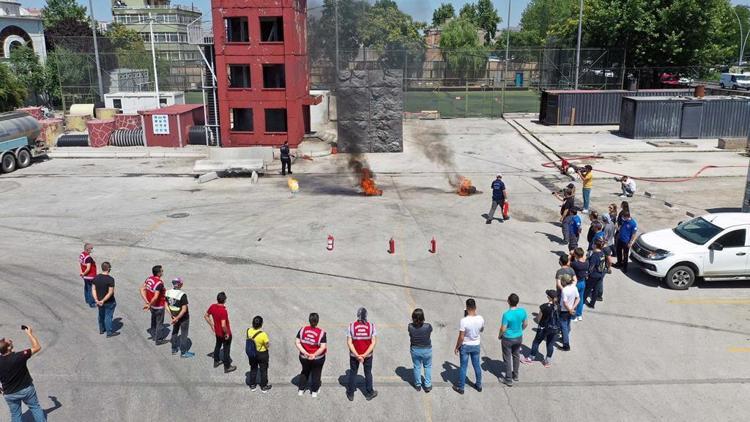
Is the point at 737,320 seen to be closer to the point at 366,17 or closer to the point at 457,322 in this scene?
the point at 457,322

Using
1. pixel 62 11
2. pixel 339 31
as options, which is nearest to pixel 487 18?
pixel 62 11

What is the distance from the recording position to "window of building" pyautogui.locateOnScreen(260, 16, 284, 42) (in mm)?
35719

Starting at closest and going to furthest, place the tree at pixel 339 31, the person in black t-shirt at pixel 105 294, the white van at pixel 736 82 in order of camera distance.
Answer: the person in black t-shirt at pixel 105 294 → the tree at pixel 339 31 → the white van at pixel 736 82

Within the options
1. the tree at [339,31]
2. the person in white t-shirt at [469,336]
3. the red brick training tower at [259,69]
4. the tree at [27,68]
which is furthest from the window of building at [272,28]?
the tree at [27,68]

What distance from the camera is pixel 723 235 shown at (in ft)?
50.5

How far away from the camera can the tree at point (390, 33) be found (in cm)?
6083

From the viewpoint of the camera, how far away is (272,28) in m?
35.9

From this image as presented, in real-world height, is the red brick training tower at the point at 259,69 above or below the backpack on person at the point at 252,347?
above

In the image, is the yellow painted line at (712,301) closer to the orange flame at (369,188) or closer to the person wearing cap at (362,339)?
the person wearing cap at (362,339)

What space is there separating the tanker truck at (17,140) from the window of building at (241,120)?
10.7 meters

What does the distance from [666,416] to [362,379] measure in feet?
17.1

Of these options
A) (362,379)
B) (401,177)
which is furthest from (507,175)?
(362,379)

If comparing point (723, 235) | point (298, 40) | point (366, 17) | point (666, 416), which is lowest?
point (666, 416)

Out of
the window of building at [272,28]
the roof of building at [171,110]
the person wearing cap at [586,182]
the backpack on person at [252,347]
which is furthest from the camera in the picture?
the roof of building at [171,110]
